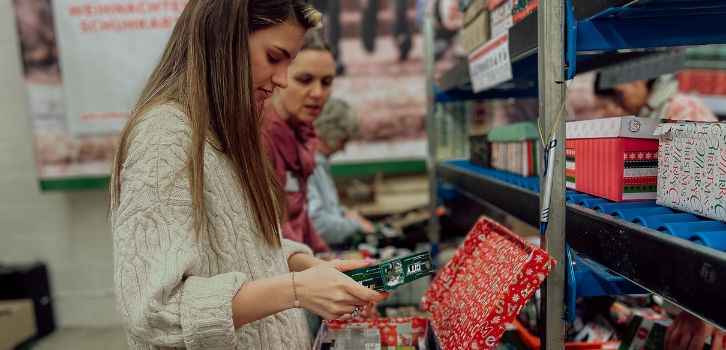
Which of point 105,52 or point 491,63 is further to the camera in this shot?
point 105,52

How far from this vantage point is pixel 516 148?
1694 millimetres

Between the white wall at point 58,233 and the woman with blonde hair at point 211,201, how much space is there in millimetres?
3550

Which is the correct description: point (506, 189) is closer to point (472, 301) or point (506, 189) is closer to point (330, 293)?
point (472, 301)

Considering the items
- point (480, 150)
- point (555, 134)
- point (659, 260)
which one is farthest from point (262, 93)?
point (480, 150)

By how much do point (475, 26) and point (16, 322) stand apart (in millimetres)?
3885

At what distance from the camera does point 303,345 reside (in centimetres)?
134

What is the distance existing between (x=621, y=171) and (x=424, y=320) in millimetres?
696

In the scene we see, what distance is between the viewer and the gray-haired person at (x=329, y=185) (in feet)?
9.21

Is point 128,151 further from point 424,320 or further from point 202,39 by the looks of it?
point 424,320

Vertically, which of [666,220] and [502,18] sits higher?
[502,18]

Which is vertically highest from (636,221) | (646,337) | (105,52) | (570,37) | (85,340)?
(105,52)

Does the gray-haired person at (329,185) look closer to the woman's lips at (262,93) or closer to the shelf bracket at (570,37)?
the woman's lips at (262,93)

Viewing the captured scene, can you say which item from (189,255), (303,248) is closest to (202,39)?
(189,255)

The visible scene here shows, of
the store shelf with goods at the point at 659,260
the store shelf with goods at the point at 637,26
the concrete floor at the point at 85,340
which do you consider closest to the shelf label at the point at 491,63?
the store shelf with goods at the point at 637,26
